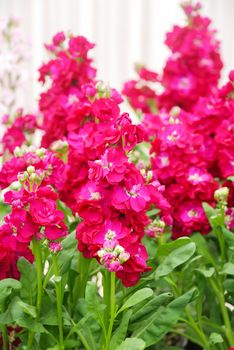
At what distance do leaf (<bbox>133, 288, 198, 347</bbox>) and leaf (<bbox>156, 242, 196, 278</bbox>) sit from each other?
4cm

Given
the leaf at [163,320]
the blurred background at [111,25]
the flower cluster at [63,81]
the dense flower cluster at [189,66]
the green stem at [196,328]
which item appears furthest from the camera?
the blurred background at [111,25]

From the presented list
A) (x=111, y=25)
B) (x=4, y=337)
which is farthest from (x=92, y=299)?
(x=111, y=25)

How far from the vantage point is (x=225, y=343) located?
1049 mm

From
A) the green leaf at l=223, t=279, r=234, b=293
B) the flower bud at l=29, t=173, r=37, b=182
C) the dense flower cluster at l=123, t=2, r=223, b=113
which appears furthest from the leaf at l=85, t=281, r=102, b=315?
the dense flower cluster at l=123, t=2, r=223, b=113

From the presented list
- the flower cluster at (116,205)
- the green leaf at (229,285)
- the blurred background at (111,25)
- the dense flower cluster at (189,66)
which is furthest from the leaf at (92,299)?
the blurred background at (111,25)

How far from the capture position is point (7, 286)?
88 cm

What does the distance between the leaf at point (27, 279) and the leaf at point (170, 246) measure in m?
0.18

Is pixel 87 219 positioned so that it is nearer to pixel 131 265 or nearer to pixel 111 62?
pixel 131 265

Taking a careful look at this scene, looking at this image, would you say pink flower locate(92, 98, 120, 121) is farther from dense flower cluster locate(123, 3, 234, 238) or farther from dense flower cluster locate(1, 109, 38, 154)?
dense flower cluster locate(1, 109, 38, 154)

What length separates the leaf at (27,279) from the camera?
35.8 inches

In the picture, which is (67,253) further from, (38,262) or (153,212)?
(153,212)

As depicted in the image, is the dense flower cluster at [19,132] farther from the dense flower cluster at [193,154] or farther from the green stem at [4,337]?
the green stem at [4,337]

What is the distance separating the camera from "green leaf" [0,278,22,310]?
0.87 meters

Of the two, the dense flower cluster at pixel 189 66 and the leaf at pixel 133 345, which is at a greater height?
the dense flower cluster at pixel 189 66
